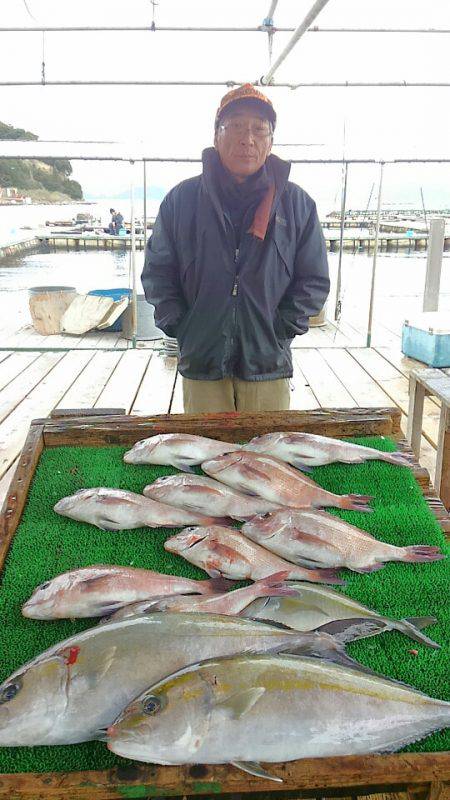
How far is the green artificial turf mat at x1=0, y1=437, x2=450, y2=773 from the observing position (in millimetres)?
1362

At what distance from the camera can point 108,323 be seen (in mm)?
8820

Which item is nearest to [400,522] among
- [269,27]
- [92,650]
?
[92,650]

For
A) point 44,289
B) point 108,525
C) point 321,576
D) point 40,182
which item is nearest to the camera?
point 321,576

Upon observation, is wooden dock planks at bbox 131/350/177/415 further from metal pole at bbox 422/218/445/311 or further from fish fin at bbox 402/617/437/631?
fish fin at bbox 402/617/437/631

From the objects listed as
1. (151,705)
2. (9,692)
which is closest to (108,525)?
(9,692)

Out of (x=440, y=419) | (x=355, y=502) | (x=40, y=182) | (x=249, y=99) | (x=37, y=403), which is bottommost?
(x=37, y=403)

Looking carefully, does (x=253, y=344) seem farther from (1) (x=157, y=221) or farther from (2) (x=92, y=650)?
(2) (x=92, y=650)

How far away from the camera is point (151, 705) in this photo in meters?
1.14

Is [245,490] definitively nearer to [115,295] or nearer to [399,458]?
[399,458]

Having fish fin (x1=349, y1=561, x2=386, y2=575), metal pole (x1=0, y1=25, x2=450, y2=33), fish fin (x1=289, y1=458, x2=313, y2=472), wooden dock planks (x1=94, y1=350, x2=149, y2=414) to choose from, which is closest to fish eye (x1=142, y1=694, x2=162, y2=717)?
fish fin (x1=349, y1=561, x2=386, y2=575)

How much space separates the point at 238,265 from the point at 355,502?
4.99ft

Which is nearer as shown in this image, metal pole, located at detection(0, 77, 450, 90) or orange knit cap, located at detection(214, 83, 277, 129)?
orange knit cap, located at detection(214, 83, 277, 129)

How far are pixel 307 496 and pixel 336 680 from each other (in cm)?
87

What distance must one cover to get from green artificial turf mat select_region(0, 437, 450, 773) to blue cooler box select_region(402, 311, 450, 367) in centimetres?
431
